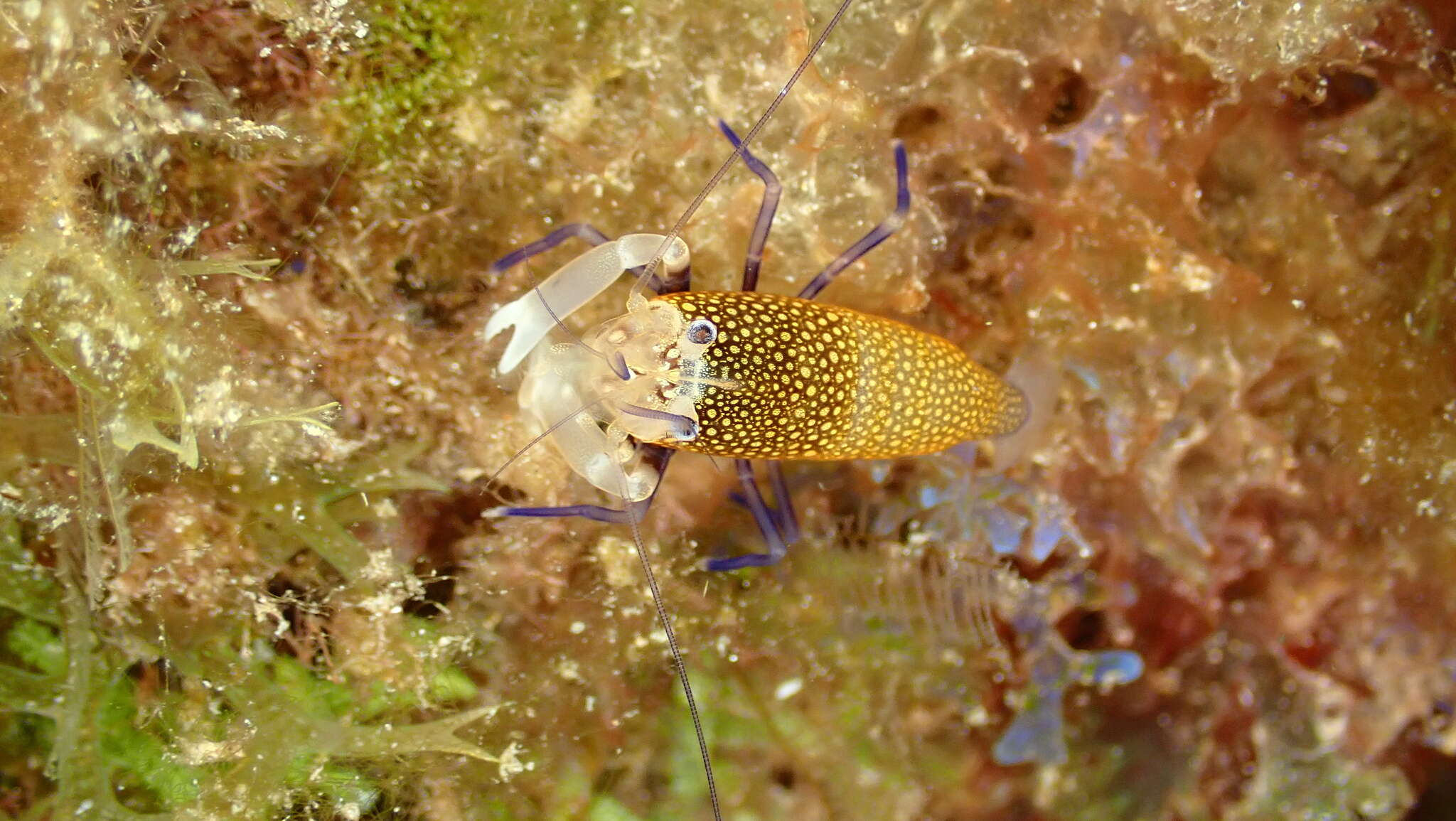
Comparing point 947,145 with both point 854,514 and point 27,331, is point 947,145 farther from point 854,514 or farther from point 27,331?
point 27,331

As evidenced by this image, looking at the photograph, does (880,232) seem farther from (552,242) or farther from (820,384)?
(552,242)

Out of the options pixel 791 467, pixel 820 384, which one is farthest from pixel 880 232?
pixel 791 467

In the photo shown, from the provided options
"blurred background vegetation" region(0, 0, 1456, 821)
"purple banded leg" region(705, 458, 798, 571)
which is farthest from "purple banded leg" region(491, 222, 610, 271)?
"purple banded leg" region(705, 458, 798, 571)

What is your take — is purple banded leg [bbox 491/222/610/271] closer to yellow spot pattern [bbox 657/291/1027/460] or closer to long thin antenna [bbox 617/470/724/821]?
yellow spot pattern [bbox 657/291/1027/460]

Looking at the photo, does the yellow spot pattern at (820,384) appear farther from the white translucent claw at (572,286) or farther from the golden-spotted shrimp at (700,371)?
the white translucent claw at (572,286)

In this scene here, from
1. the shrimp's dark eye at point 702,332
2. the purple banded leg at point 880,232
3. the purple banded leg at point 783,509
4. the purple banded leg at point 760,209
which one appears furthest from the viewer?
the purple banded leg at point 783,509

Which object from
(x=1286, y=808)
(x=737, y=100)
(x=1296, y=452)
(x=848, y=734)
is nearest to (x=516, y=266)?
(x=737, y=100)

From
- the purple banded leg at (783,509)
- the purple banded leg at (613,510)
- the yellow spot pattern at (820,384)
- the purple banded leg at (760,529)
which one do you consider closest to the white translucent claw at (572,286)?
the yellow spot pattern at (820,384)
